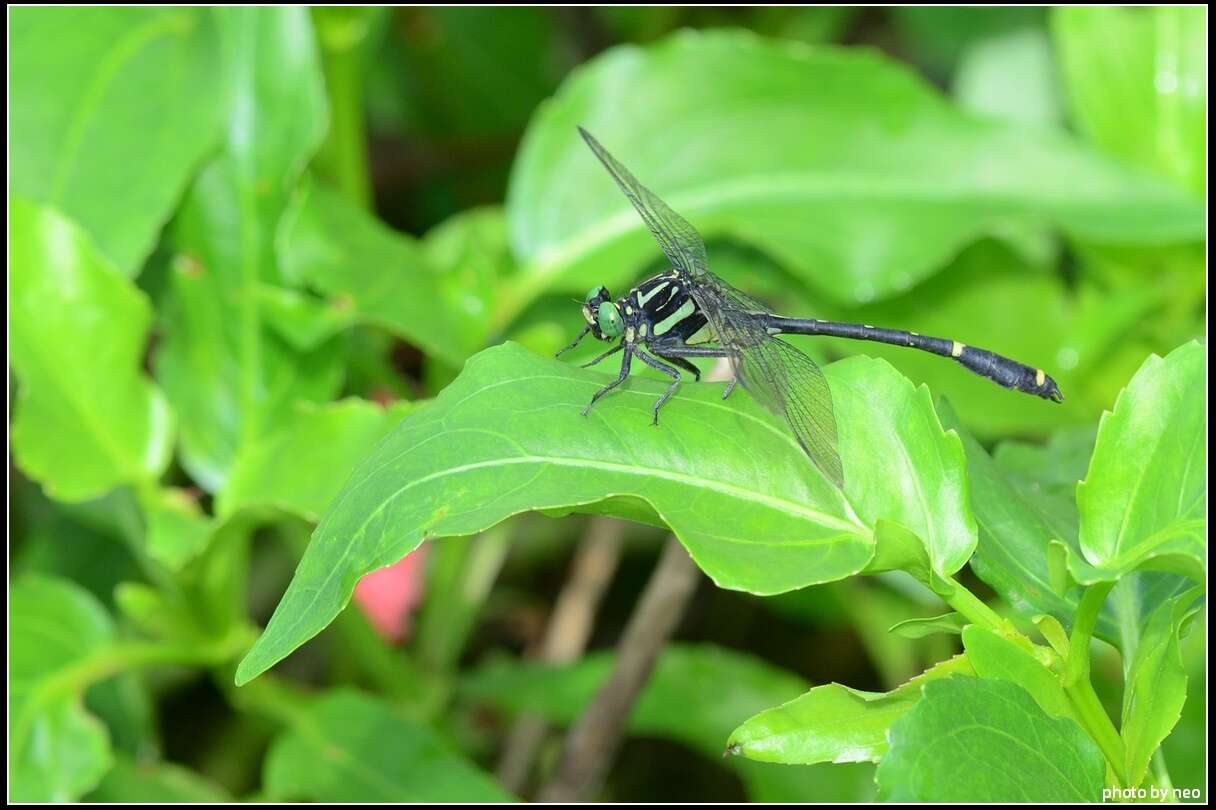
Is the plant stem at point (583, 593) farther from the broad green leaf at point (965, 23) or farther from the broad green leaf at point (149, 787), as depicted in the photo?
the broad green leaf at point (965, 23)

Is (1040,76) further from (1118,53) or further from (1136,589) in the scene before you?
(1136,589)

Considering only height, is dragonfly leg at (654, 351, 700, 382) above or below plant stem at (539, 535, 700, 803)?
above

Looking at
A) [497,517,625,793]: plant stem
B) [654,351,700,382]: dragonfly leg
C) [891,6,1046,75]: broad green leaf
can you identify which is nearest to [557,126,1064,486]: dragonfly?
[654,351,700,382]: dragonfly leg

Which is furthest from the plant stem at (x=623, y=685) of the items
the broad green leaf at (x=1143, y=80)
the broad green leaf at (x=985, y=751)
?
the broad green leaf at (x=1143, y=80)

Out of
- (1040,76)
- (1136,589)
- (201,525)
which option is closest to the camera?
(1136,589)

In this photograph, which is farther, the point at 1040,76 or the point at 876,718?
the point at 1040,76

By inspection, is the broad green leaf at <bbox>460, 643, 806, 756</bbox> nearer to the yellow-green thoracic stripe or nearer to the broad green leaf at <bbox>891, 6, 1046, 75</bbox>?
the yellow-green thoracic stripe

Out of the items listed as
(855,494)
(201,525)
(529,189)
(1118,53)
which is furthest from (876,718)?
(1118,53)
